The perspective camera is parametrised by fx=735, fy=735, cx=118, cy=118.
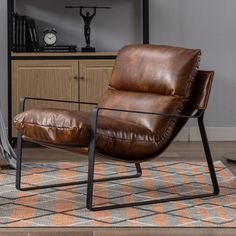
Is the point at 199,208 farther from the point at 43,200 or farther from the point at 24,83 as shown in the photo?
the point at 24,83

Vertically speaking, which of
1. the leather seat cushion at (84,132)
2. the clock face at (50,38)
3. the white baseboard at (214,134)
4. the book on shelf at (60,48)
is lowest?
the white baseboard at (214,134)

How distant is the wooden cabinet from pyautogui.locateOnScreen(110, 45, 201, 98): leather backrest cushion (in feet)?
4.93

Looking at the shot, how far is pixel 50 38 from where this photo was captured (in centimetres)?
589

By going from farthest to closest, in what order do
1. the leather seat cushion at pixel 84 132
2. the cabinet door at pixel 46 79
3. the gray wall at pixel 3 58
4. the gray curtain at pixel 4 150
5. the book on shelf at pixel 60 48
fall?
the gray wall at pixel 3 58 → the book on shelf at pixel 60 48 → the cabinet door at pixel 46 79 → the gray curtain at pixel 4 150 → the leather seat cushion at pixel 84 132

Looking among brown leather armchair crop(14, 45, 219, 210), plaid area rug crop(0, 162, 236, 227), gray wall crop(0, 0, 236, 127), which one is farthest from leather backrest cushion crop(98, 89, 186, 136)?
gray wall crop(0, 0, 236, 127)

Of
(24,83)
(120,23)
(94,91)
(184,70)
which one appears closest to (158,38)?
(120,23)

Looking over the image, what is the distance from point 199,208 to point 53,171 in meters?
1.26

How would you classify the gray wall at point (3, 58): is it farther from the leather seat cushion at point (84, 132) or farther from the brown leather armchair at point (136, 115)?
the leather seat cushion at point (84, 132)

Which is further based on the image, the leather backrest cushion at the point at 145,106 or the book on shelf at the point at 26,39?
the book on shelf at the point at 26,39

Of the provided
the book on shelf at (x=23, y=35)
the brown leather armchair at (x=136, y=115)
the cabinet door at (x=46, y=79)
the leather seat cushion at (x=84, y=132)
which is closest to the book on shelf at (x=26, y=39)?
the book on shelf at (x=23, y=35)

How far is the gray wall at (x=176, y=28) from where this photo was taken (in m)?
6.07

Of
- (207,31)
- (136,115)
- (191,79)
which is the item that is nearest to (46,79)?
(207,31)

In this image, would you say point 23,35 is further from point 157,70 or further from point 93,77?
point 157,70

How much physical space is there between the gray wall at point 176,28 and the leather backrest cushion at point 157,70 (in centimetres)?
196
